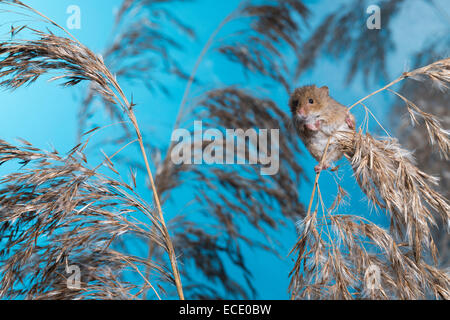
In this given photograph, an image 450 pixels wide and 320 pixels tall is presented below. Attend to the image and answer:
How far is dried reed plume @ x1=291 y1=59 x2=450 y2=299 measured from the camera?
1248mm

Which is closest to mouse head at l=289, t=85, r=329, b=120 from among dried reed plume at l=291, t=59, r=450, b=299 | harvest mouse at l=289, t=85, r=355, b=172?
harvest mouse at l=289, t=85, r=355, b=172

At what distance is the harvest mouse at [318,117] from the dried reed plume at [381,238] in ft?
1.19

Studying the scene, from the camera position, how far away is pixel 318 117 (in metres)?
1.75

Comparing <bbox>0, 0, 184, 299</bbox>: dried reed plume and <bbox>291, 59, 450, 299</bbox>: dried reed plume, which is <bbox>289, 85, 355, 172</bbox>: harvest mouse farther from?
<bbox>0, 0, 184, 299</bbox>: dried reed plume

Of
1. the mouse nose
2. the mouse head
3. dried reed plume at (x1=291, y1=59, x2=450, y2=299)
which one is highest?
the mouse head

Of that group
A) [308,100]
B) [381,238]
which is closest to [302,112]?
[308,100]

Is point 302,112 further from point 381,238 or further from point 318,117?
point 381,238

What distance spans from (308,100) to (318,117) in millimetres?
85

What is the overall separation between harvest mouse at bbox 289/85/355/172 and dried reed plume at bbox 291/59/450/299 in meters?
0.36

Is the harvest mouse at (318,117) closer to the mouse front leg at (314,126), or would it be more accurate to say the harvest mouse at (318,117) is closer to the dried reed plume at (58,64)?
the mouse front leg at (314,126)

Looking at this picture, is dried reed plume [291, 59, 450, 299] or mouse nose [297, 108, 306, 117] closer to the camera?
dried reed plume [291, 59, 450, 299]
